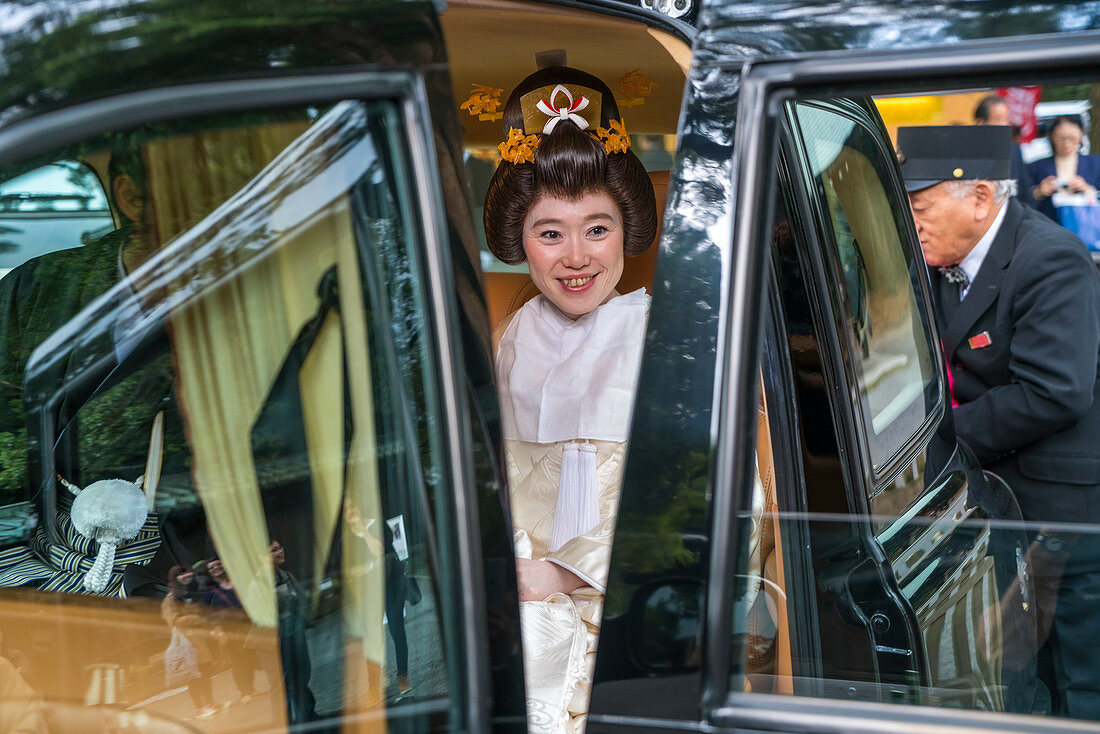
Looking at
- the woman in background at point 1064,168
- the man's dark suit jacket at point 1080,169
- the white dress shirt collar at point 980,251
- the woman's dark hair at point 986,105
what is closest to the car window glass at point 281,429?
the woman's dark hair at point 986,105

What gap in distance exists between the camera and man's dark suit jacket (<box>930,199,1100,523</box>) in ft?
6.07

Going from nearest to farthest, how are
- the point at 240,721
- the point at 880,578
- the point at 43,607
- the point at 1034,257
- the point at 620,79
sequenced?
the point at 240,721 < the point at 43,607 < the point at 880,578 < the point at 1034,257 < the point at 620,79

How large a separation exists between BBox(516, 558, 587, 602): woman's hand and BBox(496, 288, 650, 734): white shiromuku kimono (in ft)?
0.06

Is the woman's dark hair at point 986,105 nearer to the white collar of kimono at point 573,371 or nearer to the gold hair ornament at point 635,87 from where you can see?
the white collar of kimono at point 573,371

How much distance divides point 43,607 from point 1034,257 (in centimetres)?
176

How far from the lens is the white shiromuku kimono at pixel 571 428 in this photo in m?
1.96

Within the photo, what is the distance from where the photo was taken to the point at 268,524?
3.59 ft

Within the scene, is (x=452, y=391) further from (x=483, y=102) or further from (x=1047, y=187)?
(x=483, y=102)

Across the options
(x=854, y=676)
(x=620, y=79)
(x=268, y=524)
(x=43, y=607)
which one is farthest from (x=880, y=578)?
(x=620, y=79)

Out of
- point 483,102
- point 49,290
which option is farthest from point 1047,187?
point 49,290

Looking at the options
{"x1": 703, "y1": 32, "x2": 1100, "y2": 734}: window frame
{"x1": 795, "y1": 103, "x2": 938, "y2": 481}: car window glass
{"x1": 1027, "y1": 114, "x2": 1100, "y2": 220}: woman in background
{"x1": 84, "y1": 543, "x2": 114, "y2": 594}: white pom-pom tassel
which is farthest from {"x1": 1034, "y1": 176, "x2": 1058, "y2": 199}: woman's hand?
{"x1": 84, "y1": 543, "x2": 114, "y2": 594}: white pom-pom tassel

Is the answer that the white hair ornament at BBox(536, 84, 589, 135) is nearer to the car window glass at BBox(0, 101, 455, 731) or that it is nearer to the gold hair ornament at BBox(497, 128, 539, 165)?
the gold hair ornament at BBox(497, 128, 539, 165)

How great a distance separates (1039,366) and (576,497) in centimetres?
99

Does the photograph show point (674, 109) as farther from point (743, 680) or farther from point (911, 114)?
point (743, 680)
